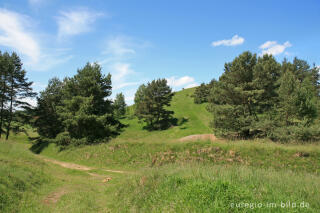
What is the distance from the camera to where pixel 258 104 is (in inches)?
934

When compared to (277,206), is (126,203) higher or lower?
lower

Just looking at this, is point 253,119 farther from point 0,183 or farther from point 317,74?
point 317,74

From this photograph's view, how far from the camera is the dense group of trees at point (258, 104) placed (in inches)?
808

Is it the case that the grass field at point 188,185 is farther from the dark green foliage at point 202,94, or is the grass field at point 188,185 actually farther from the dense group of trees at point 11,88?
the dark green foliage at point 202,94

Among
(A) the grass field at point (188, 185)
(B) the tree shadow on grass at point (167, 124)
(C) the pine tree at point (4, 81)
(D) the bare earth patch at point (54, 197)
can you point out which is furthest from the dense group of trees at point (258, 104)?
(C) the pine tree at point (4, 81)

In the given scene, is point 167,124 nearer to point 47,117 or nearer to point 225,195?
point 47,117

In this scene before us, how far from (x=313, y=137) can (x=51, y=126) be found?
40654 mm

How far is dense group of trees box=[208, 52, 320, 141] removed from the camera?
20531mm

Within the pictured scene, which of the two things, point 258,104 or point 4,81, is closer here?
point 258,104

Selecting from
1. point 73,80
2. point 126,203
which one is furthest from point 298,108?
point 73,80

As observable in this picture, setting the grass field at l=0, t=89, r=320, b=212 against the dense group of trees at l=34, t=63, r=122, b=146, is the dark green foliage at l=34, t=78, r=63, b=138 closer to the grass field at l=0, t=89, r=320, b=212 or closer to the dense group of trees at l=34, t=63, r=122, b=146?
the dense group of trees at l=34, t=63, r=122, b=146

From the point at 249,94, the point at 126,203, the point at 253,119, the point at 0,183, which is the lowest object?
the point at 126,203

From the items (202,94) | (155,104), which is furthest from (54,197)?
(202,94)

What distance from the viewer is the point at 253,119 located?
22.0 meters
